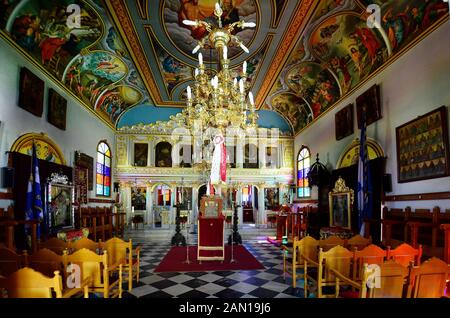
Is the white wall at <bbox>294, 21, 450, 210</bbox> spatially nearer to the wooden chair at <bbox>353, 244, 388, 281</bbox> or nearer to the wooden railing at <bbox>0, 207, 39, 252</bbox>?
the wooden chair at <bbox>353, 244, 388, 281</bbox>

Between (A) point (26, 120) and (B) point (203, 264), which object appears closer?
(B) point (203, 264)

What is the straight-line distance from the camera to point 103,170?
1374 centimetres

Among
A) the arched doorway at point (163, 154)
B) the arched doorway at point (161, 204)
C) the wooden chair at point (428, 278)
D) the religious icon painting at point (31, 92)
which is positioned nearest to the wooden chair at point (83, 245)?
the wooden chair at point (428, 278)

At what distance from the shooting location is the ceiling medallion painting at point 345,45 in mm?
6441

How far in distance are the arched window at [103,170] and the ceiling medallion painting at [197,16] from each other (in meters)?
7.19

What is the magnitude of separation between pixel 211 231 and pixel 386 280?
16.3 ft

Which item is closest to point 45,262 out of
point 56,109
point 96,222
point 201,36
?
point 56,109

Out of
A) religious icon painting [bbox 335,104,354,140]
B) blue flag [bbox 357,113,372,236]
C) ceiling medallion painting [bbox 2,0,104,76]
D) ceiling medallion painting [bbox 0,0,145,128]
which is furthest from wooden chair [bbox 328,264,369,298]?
ceiling medallion painting [bbox 2,0,104,76]

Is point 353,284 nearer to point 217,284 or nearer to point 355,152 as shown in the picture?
point 217,284

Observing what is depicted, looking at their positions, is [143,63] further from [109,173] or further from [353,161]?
[353,161]

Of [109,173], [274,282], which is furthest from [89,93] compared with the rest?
[274,282]

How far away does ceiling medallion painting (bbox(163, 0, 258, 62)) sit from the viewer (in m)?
7.39

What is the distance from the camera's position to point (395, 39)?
7.12 metres

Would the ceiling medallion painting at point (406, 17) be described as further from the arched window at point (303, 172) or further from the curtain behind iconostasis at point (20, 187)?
the curtain behind iconostasis at point (20, 187)
